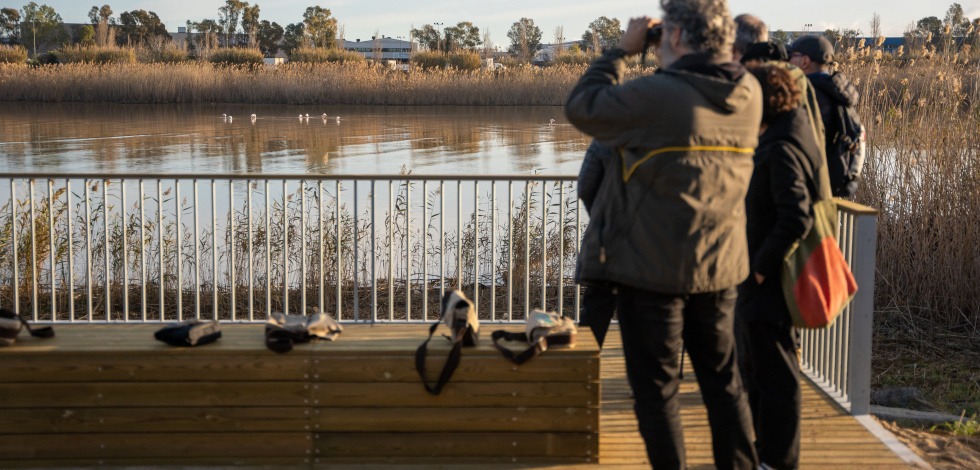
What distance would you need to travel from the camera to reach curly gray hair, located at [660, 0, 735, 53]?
245 centimetres

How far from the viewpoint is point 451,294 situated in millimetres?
3359

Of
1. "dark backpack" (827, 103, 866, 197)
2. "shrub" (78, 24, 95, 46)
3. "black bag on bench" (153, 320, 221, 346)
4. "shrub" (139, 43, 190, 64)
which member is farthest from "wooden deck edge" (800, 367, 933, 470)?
"shrub" (78, 24, 95, 46)

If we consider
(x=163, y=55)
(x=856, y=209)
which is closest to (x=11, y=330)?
(x=856, y=209)

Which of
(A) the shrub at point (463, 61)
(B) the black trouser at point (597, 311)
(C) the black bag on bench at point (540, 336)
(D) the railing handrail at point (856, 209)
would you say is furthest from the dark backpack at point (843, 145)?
(A) the shrub at point (463, 61)

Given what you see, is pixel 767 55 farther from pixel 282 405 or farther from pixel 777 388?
pixel 282 405

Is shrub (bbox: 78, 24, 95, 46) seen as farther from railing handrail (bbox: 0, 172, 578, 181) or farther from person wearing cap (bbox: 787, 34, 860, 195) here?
person wearing cap (bbox: 787, 34, 860, 195)

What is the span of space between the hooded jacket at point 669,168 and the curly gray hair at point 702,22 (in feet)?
0.14

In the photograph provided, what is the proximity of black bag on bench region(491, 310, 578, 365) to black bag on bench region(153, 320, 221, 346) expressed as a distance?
1.00 meters

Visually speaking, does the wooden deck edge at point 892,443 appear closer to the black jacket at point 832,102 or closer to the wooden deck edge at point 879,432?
the wooden deck edge at point 879,432

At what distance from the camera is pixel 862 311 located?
12.4ft

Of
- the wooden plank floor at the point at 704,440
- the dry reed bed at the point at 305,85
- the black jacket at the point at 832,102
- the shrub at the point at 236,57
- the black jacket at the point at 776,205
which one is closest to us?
the black jacket at the point at 776,205

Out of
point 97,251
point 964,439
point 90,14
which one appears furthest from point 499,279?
point 90,14

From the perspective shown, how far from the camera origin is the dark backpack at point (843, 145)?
3.70m

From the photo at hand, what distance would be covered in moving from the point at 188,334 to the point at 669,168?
1718 millimetres
